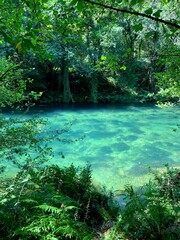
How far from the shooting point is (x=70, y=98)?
2723 centimetres

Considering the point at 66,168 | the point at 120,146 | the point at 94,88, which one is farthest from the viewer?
the point at 94,88

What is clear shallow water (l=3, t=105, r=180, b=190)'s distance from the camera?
8.69 meters

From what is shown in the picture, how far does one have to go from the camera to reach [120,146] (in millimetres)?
12242

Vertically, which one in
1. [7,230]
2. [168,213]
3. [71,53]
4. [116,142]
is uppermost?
[71,53]

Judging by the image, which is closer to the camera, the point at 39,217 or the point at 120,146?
the point at 39,217

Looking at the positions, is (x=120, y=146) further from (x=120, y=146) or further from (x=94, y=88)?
(x=94, y=88)

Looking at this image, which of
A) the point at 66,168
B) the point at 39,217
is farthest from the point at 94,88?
the point at 39,217

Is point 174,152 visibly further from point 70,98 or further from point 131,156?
point 70,98

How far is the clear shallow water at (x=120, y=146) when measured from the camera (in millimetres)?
8688

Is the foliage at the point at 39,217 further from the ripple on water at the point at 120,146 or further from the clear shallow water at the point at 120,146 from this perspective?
the ripple on water at the point at 120,146

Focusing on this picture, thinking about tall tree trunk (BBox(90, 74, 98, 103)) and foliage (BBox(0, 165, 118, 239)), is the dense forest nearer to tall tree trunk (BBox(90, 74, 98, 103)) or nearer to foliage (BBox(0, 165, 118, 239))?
foliage (BBox(0, 165, 118, 239))

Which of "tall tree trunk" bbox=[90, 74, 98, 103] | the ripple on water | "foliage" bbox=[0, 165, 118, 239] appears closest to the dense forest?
"foliage" bbox=[0, 165, 118, 239]

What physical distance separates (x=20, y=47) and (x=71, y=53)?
904 inches

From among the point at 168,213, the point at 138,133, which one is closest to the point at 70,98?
the point at 138,133
